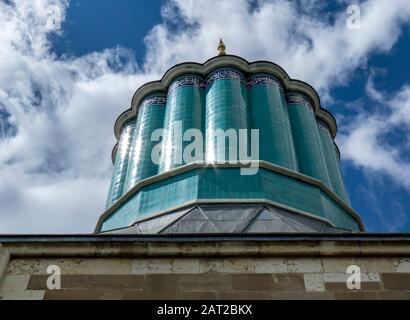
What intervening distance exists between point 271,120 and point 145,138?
2687 millimetres

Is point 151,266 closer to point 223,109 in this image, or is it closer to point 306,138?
point 223,109

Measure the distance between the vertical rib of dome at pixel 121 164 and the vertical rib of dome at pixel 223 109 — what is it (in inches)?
80.2

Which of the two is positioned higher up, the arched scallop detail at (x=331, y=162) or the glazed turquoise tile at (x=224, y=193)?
the arched scallop detail at (x=331, y=162)

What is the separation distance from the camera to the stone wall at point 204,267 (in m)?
5.34

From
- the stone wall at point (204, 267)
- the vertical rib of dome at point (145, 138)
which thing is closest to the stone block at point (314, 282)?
the stone wall at point (204, 267)

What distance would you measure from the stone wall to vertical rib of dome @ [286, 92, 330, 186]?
16.7ft

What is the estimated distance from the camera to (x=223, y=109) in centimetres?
1116

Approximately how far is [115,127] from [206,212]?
215 inches

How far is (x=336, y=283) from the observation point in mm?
5371

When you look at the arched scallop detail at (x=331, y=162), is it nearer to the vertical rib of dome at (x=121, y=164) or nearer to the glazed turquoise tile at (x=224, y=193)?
the glazed turquoise tile at (x=224, y=193)

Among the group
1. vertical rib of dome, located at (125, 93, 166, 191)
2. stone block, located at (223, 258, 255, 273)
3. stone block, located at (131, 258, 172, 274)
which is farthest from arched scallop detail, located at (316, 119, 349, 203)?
stone block, located at (131, 258, 172, 274)
